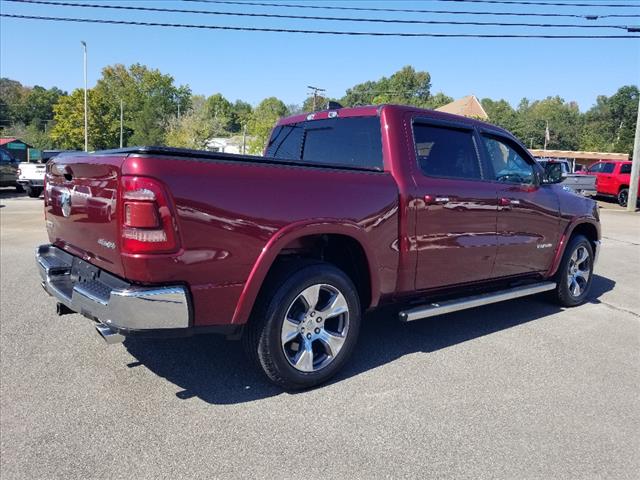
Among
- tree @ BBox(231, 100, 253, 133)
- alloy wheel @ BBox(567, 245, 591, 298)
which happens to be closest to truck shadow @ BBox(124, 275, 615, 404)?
alloy wheel @ BBox(567, 245, 591, 298)

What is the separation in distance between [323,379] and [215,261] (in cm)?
122

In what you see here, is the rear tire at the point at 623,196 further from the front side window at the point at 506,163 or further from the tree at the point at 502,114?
the tree at the point at 502,114

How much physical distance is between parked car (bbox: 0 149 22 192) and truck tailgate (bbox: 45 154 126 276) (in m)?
19.1

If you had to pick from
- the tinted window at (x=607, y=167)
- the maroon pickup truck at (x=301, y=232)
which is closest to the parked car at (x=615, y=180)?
the tinted window at (x=607, y=167)

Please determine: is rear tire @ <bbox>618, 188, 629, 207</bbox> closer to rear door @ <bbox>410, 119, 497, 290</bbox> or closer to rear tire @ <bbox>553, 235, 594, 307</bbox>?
rear tire @ <bbox>553, 235, 594, 307</bbox>

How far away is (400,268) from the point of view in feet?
12.6

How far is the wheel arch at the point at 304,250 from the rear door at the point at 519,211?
5.23 feet

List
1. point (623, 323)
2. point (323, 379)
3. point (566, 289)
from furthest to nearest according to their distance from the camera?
point (566, 289) → point (623, 323) → point (323, 379)

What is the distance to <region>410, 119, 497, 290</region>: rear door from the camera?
397cm

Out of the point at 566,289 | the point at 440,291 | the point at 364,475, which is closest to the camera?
the point at 364,475

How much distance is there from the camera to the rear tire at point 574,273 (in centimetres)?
568

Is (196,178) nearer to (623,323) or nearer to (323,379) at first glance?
(323,379)

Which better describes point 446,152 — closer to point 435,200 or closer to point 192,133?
point 435,200

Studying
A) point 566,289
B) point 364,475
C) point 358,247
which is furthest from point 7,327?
point 566,289
